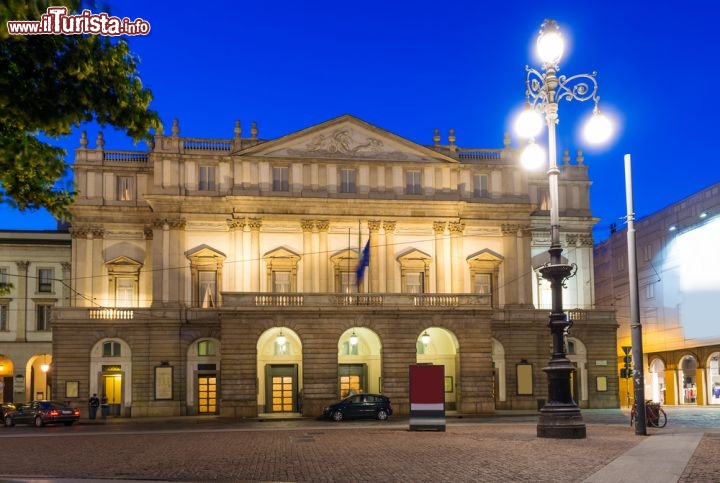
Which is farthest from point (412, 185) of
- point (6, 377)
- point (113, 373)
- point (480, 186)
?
point (6, 377)

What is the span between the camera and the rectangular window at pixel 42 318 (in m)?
68.4

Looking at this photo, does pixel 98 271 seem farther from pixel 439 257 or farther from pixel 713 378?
pixel 713 378

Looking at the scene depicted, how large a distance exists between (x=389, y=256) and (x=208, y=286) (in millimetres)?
11492

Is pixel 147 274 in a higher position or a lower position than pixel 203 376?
higher

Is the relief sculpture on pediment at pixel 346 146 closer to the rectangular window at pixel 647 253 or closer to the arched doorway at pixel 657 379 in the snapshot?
the rectangular window at pixel 647 253

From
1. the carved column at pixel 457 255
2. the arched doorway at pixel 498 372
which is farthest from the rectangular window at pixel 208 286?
the arched doorway at pixel 498 372

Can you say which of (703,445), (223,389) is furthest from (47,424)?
(703,445)

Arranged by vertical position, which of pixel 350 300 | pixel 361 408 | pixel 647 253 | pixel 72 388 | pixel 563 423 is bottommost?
pixel 361 408

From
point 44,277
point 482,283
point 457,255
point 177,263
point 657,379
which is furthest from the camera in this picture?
point 657,379

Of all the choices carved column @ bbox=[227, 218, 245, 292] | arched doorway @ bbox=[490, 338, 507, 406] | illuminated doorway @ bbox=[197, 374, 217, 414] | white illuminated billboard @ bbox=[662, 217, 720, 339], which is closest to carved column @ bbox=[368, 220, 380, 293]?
carved column @ bbox=[227, 218, 245, 292]

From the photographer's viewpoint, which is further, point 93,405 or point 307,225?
point 307,225

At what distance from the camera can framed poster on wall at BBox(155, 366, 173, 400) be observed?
179ft

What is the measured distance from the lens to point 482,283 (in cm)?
5900

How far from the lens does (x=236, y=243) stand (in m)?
56.2
